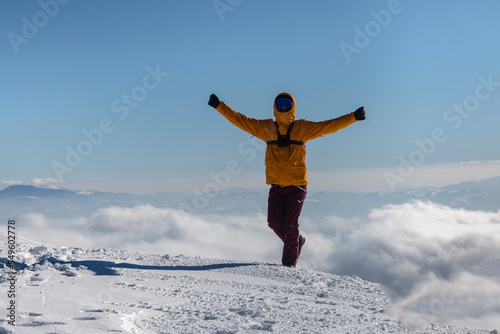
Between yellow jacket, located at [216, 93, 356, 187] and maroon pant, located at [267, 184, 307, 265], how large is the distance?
5.4 inches

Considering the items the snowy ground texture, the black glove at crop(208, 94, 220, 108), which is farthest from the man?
the snowy ground texture

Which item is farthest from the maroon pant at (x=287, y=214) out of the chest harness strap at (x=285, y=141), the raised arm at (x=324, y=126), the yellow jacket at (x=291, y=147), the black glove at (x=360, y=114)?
the black glove at (x=360, y=114)

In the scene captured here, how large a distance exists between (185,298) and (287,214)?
2.74 metres

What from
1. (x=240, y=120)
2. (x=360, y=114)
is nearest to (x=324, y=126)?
(x=360, y=114)

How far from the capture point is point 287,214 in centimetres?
640

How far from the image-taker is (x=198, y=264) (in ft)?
19.7

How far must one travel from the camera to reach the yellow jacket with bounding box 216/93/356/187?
6.27 metres

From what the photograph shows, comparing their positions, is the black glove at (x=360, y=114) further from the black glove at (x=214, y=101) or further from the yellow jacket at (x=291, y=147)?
the black glove at (x=214, y=101)

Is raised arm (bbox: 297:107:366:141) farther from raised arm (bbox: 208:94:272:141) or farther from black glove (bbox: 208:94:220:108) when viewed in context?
black glove (bbox: 208:94:220:108)

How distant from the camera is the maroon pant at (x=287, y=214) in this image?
6.33m

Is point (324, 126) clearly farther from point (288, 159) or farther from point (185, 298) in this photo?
point (185, 298)

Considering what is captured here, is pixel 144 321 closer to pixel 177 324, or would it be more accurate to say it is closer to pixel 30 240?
pixel 177 324

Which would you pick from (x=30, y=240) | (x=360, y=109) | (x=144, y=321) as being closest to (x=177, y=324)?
(x=144, y=321)

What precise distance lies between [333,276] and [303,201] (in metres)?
1.38
